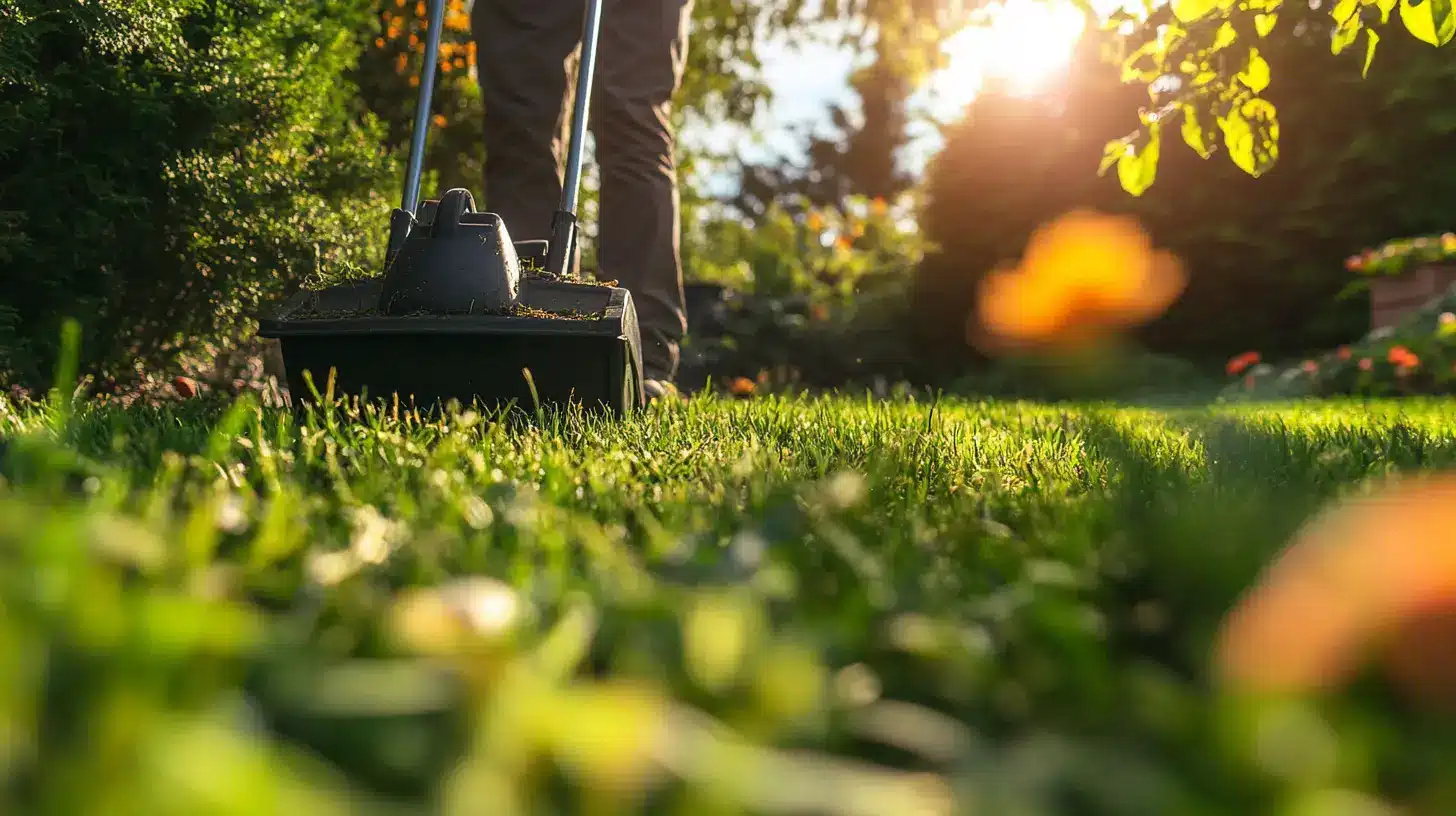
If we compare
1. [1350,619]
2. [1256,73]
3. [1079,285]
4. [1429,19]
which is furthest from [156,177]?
[1079,285]

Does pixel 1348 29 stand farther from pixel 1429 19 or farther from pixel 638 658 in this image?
pixel 638 658

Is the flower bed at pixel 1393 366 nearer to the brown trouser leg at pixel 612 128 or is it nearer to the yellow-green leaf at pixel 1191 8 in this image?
the brown trouser leg at pixel 612 128

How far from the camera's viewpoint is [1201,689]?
35.7 inches

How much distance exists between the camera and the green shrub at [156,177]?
11.1 ft

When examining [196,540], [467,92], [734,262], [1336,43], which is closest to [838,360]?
[467,92]

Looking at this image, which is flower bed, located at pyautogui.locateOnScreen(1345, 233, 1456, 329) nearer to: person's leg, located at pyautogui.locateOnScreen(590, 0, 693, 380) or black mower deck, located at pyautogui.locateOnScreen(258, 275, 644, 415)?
person's leg, located at pyautogui.locateOnScreen(590, 0, 693, 380)

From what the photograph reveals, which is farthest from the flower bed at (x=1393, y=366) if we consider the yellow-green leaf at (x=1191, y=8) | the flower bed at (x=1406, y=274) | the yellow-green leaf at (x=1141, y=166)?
the yellow-green leaf at (x=1191, y=8)

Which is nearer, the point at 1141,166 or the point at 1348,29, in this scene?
the point at 1348,29

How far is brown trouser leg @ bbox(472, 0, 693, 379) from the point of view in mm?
3768

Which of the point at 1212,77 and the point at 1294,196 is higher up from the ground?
the point at 1294,196

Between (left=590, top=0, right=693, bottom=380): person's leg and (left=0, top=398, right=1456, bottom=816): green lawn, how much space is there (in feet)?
7.50

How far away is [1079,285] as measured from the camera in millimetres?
9062

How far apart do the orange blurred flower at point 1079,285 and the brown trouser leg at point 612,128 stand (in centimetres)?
565

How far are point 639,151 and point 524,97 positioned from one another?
0.43 metres
